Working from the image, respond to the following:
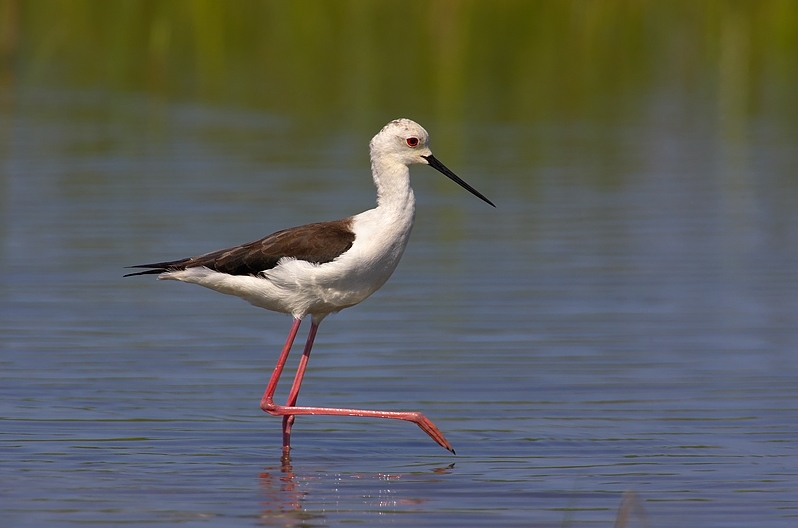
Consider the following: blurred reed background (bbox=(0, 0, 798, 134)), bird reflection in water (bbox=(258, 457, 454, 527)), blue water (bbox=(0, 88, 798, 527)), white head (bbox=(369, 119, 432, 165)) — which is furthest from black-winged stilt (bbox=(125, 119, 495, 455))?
blurred reed background (bbox=(0, 0, 798, 134))

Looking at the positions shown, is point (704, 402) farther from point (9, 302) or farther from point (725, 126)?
point (725, 126)

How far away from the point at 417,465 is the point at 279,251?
1285 millimetres

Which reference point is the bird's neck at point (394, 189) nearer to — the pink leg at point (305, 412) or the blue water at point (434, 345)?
the pink leg at point (305, 412)

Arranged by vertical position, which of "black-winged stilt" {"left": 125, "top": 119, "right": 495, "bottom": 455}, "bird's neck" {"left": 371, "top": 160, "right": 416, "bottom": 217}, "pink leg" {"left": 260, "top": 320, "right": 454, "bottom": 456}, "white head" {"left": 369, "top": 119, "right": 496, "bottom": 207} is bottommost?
"pink leg" {"left": 260, "top": 320, "right": 454, "bottom": 456}

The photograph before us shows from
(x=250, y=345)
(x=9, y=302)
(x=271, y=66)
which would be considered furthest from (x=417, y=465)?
(x=271, y=66)

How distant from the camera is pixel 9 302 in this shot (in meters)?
10.6

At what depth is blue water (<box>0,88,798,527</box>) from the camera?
6855 millimetres

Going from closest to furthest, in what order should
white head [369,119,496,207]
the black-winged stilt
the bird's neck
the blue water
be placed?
the blue water, the black-winged stilt, the bird's neck, white head [369,119,496,207]

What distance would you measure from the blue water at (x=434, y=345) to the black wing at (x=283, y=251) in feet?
2.54

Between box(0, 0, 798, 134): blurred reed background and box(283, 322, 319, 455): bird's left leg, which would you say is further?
box(0, 0, 798, 134): blurred reed background

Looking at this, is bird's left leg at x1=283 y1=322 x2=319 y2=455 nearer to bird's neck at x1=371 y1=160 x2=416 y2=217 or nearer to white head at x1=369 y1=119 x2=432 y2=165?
bird's neck at x1=371 y1=160 x2=416 y2=217

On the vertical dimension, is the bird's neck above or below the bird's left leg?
above

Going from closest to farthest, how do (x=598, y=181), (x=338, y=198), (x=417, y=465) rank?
1. (x=417, y=465)
2. (x=338, y=198)
3. (x=598, y=181)

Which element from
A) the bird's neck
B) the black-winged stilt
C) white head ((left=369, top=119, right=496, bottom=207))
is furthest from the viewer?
white head ((left=369, top=119, right=496, bottom=207))
